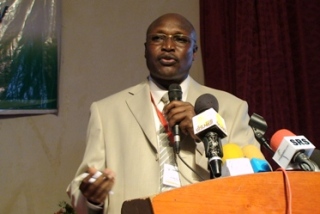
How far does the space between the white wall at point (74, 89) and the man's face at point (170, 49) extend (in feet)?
2.85

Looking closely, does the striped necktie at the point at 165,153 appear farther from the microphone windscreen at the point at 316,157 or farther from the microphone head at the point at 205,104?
the microphone windscreen at the point at 316,157

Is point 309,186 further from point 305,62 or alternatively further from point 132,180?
point 305,62

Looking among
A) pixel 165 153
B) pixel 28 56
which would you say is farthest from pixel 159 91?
pixel 28 56

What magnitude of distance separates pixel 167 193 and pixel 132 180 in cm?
78

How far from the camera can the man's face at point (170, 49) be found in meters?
1.73

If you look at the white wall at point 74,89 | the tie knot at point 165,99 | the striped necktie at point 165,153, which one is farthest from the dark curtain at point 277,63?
the striped necktie at point 165,153

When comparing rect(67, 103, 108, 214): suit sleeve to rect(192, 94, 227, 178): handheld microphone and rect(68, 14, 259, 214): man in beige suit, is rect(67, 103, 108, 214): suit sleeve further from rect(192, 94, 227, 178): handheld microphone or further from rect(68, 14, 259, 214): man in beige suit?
rect(192, 94, 227, 178): handheld microphone

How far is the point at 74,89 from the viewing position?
2.55 metres

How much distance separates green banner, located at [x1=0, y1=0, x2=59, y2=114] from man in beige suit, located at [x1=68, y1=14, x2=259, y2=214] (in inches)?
35.1

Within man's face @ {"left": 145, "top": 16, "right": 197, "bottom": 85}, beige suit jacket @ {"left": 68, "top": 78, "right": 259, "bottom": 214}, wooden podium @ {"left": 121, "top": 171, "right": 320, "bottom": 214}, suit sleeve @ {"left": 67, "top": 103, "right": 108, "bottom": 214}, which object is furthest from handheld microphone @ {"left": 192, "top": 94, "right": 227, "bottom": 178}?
man's face @ {"left": 145, "top": 16, "right": 197, "bottom": 85}

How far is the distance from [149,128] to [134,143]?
8cm

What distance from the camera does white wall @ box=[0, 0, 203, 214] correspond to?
93.7 inches

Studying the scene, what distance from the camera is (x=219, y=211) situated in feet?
2.43

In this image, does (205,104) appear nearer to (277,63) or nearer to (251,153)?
(251,153)
